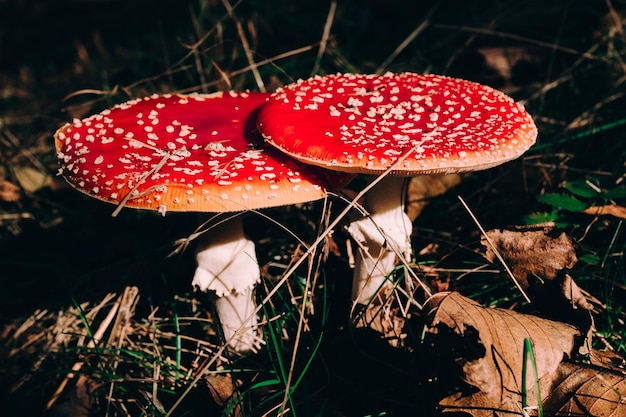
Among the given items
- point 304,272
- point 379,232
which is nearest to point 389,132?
point 379,232

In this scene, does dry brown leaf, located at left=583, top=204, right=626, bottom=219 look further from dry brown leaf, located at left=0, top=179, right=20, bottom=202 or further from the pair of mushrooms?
dry brown leaf, located at left=0, top=179, right=20, bottom=202

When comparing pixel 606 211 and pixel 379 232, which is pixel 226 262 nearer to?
pixel 379 232

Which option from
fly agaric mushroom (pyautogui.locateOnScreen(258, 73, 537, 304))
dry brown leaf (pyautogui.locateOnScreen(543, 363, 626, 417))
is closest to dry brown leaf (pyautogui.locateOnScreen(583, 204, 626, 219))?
fly agaric mushroom (pyautogui.locateOnScreen(258, 73, 537, 304))

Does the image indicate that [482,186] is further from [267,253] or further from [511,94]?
[267,253]

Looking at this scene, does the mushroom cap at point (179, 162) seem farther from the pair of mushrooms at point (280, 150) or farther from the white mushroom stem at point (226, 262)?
the white mushroom stem at point (226, 262)

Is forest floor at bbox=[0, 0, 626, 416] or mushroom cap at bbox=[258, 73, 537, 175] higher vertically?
mushroom cap at bbox=[258, 73, 537, 175]

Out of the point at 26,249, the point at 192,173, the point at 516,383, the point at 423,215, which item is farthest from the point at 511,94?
the point at 26,249

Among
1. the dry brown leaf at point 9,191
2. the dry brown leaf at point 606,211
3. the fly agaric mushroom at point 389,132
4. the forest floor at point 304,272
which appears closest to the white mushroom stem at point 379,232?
the fly agaric mushroom at point 389,132
